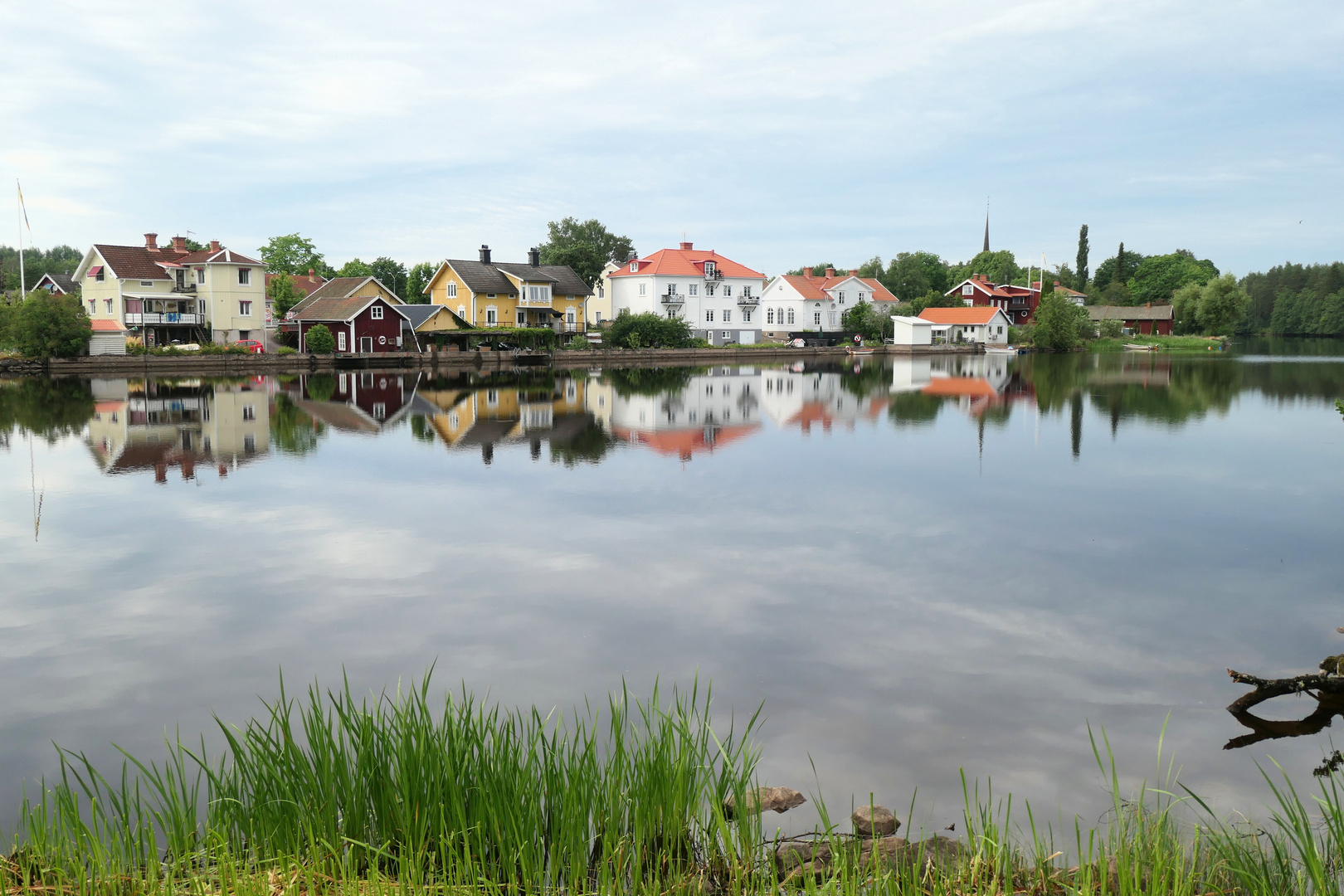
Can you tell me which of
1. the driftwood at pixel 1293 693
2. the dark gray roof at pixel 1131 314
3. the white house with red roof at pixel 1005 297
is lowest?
the driftwood at pixel 1293 693

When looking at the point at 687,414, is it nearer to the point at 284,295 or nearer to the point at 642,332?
the point at 642,332

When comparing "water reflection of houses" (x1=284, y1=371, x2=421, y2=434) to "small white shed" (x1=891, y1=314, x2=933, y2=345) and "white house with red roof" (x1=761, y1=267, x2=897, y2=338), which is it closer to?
"white house with red roof" (x1=761, y1=267, x2=897, y2=338)

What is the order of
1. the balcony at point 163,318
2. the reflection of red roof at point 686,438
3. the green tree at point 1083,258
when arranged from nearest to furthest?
1. the reflection of red roof at point 686,438
2. the balcony at point 163,318
3. the green tree at point 1083,258

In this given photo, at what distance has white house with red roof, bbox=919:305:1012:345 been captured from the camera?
293 ft

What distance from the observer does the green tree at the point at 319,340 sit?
5906cm

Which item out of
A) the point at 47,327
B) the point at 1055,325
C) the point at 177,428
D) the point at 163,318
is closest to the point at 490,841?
the point at 177,428

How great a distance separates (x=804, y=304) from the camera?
87312 millimetres

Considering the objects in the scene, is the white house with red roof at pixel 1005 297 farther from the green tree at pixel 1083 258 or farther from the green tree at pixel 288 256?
the green tree at pixel 288 256

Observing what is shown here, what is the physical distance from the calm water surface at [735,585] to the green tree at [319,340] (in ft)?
117

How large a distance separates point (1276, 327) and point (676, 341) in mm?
117249

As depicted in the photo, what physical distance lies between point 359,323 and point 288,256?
A: 40051mm

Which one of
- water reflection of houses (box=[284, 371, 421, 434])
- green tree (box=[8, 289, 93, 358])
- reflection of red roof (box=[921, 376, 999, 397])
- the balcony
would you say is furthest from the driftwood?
the balcony

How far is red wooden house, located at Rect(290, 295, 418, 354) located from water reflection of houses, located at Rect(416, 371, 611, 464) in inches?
656

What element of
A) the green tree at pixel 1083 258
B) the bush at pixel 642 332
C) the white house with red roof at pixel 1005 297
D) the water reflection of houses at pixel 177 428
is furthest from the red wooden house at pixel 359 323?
the green tree at pixel 1083 258
